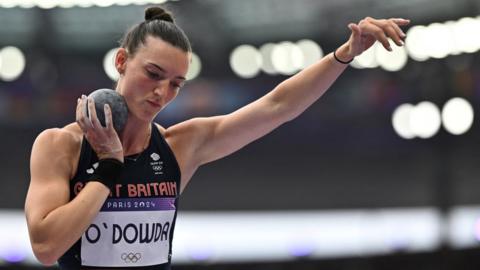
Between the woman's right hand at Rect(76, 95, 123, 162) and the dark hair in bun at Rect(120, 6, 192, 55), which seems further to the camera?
the dark hair in bun at Rect(120, 6, 192, 55)

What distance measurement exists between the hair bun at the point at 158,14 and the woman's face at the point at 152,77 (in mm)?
267

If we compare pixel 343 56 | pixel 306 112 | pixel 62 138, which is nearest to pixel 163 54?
pixel 62 138

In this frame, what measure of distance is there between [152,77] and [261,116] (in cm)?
67

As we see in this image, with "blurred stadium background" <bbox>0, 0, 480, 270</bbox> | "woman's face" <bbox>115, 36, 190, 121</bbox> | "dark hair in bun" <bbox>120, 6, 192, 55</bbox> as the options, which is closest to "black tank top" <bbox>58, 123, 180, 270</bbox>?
"woman's face" <bbox>115, 36, 190, 121</bbox>

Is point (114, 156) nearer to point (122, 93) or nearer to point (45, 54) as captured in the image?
point (122, 93)

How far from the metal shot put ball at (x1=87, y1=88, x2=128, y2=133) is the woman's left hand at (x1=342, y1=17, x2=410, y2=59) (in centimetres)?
110

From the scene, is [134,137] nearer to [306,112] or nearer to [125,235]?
[125,235]

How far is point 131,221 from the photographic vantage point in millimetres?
3371

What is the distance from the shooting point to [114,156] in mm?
3152

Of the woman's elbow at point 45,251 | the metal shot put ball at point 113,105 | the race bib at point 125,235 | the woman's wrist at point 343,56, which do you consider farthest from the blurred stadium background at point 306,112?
the woman's elbow at point 45,251

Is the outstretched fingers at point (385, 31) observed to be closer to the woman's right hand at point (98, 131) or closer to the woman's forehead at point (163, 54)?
the woman's forehead at point (163, 54)

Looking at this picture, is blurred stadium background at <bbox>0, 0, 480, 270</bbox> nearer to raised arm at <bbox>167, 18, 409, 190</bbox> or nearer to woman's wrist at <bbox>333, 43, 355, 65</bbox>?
raised arm at <bbox>167, 18, 409, 190</bbox>

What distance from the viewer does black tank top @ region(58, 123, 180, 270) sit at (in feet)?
10.9

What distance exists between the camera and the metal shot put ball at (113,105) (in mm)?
3104
